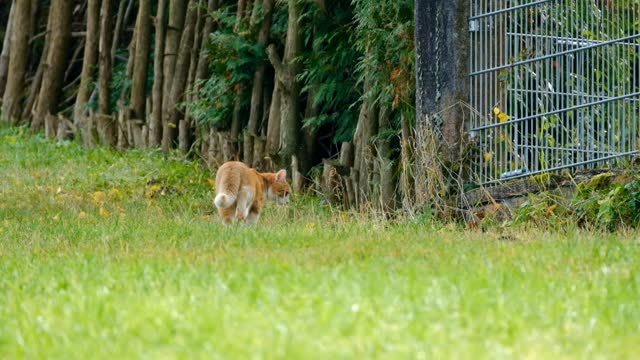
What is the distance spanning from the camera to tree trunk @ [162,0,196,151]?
24812 millimetres

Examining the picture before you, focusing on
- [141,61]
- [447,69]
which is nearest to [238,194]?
[447,69]

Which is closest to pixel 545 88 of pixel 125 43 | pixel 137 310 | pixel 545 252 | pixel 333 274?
pixel 545 252

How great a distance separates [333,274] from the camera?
30.4 ft

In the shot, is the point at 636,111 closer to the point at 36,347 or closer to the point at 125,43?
the point at 36,347

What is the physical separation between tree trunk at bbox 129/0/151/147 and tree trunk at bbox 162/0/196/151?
2.03 m

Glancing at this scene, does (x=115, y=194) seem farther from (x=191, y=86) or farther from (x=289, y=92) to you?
(x=191, y=86)

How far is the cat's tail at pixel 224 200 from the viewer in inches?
599

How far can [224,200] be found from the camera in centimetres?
1527

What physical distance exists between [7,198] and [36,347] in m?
12.2

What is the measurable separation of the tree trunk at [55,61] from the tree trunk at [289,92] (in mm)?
11231

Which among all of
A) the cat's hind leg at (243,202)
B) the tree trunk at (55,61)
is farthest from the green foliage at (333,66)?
the tree trunk at (55,61)

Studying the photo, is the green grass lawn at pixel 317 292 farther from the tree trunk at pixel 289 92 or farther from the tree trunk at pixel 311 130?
the tree trunk at pixel 289 92

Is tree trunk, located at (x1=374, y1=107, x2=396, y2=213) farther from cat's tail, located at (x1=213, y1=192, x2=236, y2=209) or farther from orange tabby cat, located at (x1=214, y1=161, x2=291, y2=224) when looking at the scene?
cat's tail, located at (x1=213, y1=192, x2=236, y2=209)

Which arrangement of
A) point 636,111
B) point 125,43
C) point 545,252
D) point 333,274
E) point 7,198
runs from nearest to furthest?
1. point 333,274
2. point 545,252
3. point 636,111
4. point 7,198
5. point 125,43
